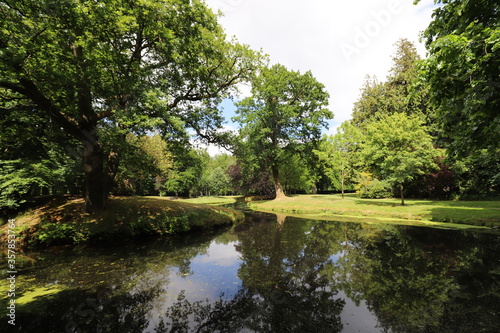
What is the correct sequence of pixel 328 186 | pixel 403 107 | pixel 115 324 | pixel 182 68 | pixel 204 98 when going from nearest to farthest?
pixel 115 324 → pixel 182 68 → pixel 204 98 → pixel 403 107 → pixel 328 186

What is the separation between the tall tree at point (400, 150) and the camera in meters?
19.2

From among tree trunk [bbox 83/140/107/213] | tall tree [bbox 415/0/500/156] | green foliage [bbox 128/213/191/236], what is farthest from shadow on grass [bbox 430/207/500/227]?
tree trunk [bbox 83/140/107/213]

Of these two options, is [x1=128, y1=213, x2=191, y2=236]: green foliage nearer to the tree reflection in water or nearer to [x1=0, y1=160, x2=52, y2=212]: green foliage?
[x1=0, y1=160, x2=52, y2=212]: green foliage

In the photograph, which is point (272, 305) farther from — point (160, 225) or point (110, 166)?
point (110, 166)

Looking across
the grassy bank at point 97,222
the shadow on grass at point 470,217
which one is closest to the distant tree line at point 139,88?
the grassy bank at point 97,222

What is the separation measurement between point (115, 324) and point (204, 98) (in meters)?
11.7

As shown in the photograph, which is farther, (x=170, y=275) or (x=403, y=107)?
(x=403, y=107)

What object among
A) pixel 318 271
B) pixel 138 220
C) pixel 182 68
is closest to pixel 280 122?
pixel 182 68

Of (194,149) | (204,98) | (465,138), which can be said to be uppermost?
(204,98)

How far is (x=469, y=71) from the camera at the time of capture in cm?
496

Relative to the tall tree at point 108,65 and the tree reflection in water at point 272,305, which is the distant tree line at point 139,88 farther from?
the tree reflection in water at point 272,305

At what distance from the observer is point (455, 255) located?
8.12 metres

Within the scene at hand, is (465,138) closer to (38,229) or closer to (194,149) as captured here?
(194,149)

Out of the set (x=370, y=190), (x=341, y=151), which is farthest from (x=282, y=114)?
(x=370, y=190)
